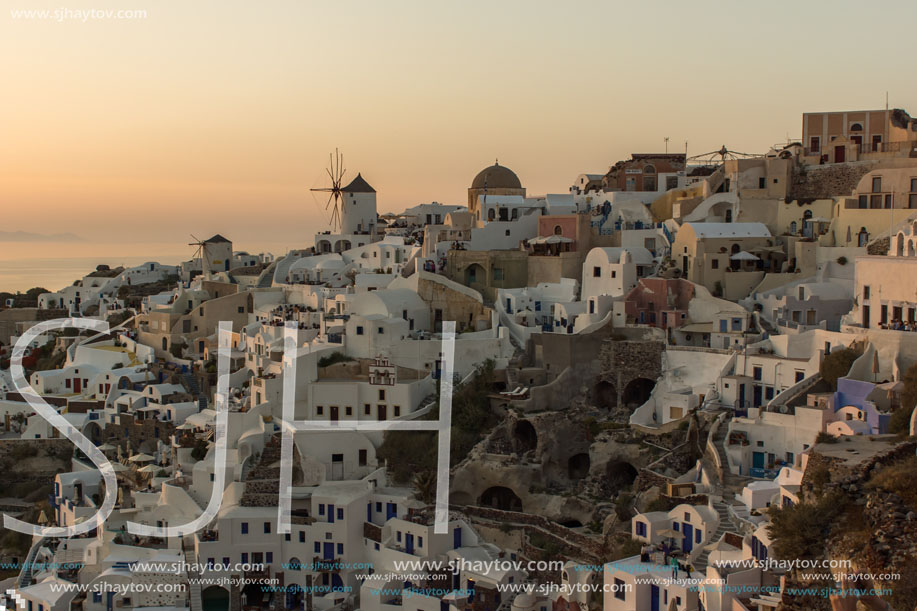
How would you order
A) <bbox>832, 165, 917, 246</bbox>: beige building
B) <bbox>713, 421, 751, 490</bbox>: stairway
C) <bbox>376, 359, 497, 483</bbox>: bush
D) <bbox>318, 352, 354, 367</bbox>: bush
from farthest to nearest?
<bbox>318, 352, 354, 367</bbox>: bush, <bbox>832, 165, 917, 246</bbox>: beige building, <bbox>376, 359, 497, 483</bbox>: bush, <bbox>713, 421, 751, 490</bbox>: stairway

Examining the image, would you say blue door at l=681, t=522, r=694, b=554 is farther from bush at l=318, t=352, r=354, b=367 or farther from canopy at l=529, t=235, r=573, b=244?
canopy at l=529, t=235, r=573, b=244

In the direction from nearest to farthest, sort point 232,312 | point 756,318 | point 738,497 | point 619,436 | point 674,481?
point 738,497
point 674,481
point 619,436
point 756,318
point 232,312

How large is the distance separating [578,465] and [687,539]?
24.5 ft

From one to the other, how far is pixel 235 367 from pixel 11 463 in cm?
824

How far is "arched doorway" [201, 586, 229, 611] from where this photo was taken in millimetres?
26406

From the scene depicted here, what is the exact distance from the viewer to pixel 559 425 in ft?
94.4

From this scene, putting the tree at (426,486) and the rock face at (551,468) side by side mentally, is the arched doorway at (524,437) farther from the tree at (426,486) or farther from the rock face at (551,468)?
the tree at (426,486)

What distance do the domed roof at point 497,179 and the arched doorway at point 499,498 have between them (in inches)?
732

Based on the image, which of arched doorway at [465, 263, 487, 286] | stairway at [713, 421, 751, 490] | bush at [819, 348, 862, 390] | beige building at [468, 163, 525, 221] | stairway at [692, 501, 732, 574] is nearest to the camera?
stairway at [692, 501, 732, 574]

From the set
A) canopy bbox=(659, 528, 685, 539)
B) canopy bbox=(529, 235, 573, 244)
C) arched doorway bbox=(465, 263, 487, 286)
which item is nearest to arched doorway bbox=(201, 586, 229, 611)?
canopy bbox=(659, 528, 685, 539)

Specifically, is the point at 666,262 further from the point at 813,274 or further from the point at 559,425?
the point at 559,425

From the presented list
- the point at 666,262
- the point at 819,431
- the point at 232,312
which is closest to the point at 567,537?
the point at 819,431

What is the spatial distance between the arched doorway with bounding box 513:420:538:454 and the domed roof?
1699 centimetres
